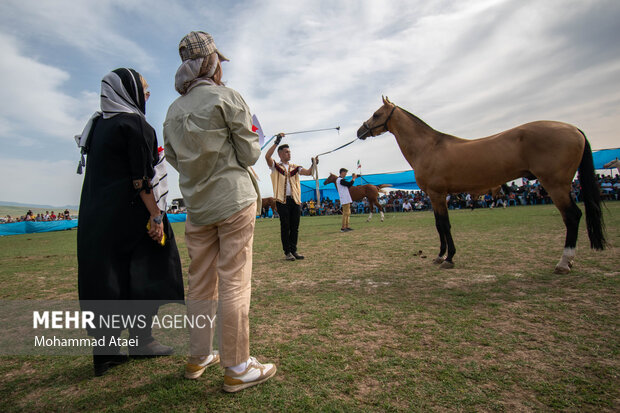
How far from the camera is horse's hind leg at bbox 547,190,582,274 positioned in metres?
4.00

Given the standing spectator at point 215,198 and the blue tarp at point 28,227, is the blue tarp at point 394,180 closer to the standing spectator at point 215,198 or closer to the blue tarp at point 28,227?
the blue tarp at point 28,227

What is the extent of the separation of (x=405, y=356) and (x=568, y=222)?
11.9 ft

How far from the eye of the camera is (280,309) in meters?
3.26

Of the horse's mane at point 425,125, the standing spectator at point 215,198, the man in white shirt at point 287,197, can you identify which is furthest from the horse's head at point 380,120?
the standing spectator at point 215,198

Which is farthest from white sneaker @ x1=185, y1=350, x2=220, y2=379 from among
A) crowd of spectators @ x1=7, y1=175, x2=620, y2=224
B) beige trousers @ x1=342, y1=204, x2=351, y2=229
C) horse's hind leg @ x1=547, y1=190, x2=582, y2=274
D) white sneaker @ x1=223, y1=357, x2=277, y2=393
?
crowd of spectators @ x1=7, y1=175, x2=620, y2=224

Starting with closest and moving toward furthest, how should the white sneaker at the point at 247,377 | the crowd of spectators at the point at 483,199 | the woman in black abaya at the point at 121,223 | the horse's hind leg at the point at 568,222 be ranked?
the white sneaker at the point at 247,377
the woman in black abaya at the point at 121,223
the horse's hind leg at the point at 568,222
the crowd of spectators at the point at 483,199

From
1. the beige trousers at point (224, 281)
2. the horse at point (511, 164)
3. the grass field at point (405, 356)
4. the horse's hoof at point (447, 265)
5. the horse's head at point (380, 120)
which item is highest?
the horse's head at point (380, 120)

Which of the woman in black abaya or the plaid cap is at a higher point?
the plaid cap

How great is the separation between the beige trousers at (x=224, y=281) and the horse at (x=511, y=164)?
364 centimetres

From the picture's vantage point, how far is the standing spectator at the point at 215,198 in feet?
6.21

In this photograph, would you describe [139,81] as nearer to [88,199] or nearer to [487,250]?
[88,199]

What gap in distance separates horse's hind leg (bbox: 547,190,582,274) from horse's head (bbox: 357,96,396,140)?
2874 millimetres

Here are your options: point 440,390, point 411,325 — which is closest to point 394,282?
point 411,325

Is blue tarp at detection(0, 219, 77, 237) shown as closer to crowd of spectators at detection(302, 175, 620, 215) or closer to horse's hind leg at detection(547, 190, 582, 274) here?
crowd of spectators at detection(302, 175, 620, 215)
